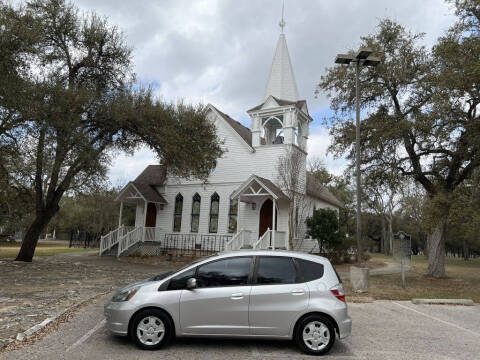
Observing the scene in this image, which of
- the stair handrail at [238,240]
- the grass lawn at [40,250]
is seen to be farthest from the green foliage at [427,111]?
the grass lawn at [40,250]

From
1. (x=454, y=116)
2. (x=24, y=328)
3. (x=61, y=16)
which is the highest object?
(x=61, y=16)

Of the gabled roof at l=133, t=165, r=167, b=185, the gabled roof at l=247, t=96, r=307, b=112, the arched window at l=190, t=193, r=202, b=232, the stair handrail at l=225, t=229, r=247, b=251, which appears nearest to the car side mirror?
the stair handrail at l=225, t=229, r=247, b=251

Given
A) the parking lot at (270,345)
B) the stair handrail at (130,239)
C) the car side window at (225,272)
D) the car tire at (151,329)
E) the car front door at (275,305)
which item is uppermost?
the stair handrail at (130,239)

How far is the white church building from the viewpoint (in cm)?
2133

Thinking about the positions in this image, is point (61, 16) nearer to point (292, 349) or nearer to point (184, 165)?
point (184, 165)

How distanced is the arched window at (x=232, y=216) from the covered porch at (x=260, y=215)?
2.28ft

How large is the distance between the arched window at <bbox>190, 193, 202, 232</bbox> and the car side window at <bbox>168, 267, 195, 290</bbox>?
17.8 meters

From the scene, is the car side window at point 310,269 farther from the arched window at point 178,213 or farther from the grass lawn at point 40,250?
the grass lawn at point 40,250

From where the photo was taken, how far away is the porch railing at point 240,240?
19.3m

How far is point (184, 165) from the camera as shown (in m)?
17.5

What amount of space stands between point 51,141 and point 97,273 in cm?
554

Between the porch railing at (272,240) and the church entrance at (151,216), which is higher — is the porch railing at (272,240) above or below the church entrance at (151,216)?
below

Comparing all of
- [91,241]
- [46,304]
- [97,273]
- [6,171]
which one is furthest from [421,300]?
[91,241]

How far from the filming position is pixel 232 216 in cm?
2266
